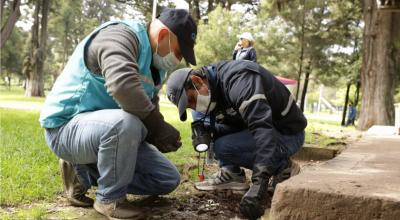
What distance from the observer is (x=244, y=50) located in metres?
6.75

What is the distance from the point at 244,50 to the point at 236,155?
3.89m

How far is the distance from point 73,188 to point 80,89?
0.67 metres

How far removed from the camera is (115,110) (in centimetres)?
236

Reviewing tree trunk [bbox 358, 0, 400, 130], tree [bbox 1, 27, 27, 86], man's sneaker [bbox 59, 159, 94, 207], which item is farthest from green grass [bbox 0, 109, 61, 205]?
tree [bbox 1, 27, 27, 86]

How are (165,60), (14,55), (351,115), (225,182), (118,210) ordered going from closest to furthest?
(118,210), (165,60), (225,182), (351,115), (14,55)

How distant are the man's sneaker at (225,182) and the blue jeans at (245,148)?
0.23m

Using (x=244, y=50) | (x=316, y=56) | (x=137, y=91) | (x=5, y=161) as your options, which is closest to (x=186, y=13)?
(x=137, y=91)

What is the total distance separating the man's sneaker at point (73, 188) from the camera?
2664mm

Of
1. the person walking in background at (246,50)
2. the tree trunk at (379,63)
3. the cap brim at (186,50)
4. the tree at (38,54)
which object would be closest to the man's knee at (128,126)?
the cap brim at (186,50)

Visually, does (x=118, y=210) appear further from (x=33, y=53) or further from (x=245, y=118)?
(x=33, y=53)

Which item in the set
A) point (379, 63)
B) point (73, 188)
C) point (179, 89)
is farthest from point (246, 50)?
point (379, 63)

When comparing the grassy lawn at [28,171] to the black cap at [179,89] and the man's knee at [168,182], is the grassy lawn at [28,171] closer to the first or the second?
the man's knee at [168,182]

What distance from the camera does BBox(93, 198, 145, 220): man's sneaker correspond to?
238 cm

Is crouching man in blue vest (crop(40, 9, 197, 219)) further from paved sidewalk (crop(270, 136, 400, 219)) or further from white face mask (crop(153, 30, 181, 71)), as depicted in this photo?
paved sidewalk (crop(270, 136, 400, 219))
